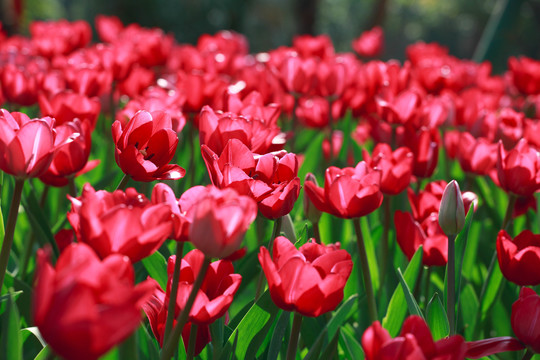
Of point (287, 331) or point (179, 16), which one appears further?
point (179, 16)

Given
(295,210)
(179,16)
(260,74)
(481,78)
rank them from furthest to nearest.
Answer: (179,16) → (481,78) → (260,74) → (295,210)

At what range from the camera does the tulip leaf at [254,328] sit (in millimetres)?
920

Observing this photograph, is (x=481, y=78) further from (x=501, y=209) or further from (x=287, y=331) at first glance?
(x=287, y=331)

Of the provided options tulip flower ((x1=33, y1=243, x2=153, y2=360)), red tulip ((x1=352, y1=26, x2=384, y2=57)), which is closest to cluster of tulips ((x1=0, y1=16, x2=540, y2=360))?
tulip flower ((x1=33, y1=243, x2=153, y2=360))

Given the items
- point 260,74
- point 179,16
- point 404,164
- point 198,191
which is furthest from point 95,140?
point 179,16

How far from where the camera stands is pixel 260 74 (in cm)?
210

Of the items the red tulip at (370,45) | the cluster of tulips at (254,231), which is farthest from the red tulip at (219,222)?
the red tulip at (370,45)

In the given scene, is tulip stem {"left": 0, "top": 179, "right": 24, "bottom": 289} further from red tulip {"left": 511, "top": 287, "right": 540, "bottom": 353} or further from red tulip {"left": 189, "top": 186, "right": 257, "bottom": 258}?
red tulip {"left": 511, "top": 287, "right": 540, "bottom": 353}

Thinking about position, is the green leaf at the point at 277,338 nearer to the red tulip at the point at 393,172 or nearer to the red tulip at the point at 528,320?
the red tulip at the point at 528,320

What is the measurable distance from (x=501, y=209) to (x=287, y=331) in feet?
3.53

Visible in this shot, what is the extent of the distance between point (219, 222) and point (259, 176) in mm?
263

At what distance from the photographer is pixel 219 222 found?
67 cm

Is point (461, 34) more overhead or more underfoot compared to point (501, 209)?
more underfoot

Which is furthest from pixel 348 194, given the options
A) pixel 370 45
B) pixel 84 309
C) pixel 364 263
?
pixel 370 45
